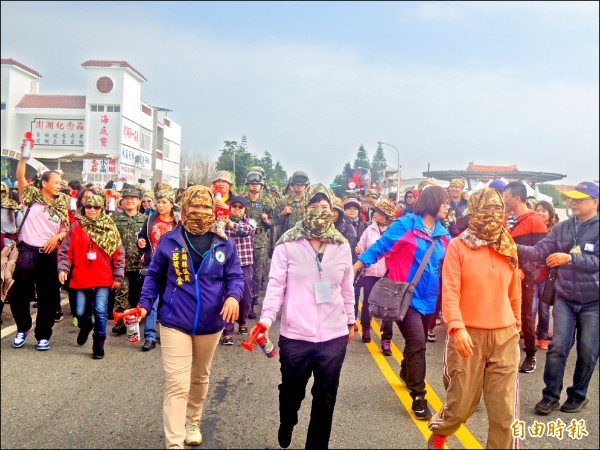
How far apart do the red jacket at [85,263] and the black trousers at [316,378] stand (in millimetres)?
2743

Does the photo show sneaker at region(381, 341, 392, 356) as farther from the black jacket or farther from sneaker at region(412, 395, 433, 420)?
the black jacket

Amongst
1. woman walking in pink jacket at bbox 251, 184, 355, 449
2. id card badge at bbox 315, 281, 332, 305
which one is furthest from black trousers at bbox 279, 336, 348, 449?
id card badge at bbox 315, 281, 332, 305

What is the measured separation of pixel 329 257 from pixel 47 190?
3277mm

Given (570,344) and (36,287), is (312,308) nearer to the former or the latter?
(570,344)

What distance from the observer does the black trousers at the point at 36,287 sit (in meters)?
5.00

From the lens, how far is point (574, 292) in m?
3.28

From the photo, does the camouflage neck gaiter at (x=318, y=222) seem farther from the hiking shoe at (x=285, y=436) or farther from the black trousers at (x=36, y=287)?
the black trousers at (x=36, y=287)

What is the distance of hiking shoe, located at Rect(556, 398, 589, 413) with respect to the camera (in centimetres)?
285

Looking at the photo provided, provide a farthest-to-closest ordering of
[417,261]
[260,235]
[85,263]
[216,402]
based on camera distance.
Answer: [260,235] < [85,263] < [216,402] < [417,261]

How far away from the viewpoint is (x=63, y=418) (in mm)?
3391

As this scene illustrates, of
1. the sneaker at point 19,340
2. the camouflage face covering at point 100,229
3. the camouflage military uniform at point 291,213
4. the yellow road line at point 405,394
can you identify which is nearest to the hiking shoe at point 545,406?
the yellow road line at point 405,394

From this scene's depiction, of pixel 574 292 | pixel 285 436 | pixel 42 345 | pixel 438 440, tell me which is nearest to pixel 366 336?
pixel 574 292

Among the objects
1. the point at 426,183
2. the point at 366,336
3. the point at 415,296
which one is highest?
the point at 426,183

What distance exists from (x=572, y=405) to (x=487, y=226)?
2.05 metres
